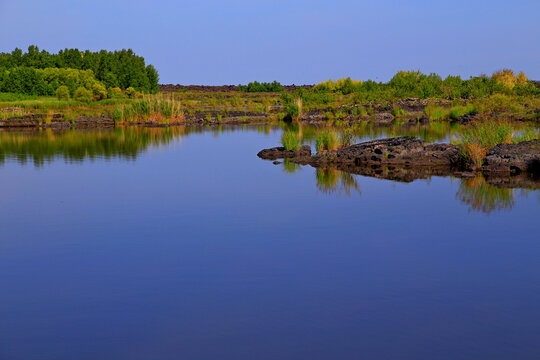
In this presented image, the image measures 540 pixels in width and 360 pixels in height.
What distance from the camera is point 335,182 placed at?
15.2 m

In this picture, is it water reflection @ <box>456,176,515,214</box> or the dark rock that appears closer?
water reflection @ <box>456,176,515,214</box>

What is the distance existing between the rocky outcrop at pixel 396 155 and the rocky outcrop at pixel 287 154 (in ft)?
2.61

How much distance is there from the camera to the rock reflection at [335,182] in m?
14.1

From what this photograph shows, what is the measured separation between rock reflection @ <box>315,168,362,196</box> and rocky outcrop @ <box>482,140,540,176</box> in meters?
3.45

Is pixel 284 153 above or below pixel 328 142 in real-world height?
below

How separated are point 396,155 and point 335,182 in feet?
11.7

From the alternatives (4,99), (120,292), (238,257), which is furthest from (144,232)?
(4,99)

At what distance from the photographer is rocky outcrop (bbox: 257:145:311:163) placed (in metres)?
19.7

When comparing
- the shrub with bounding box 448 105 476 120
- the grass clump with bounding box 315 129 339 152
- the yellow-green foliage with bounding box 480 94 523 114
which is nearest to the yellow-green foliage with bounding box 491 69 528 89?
the yellow-green foliage with bounding box 480 94 523 114

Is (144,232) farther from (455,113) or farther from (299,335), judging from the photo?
(455,113)

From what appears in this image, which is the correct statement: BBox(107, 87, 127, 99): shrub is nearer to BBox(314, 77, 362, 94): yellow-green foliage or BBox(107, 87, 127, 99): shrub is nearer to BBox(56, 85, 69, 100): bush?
BBox(56, 85, 69, 100): bush

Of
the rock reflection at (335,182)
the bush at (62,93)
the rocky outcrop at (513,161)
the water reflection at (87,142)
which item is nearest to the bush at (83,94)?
the bush at (62,93)

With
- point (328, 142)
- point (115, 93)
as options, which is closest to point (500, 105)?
point (328, 142)

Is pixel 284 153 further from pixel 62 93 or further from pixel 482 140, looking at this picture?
pixel 62 93
